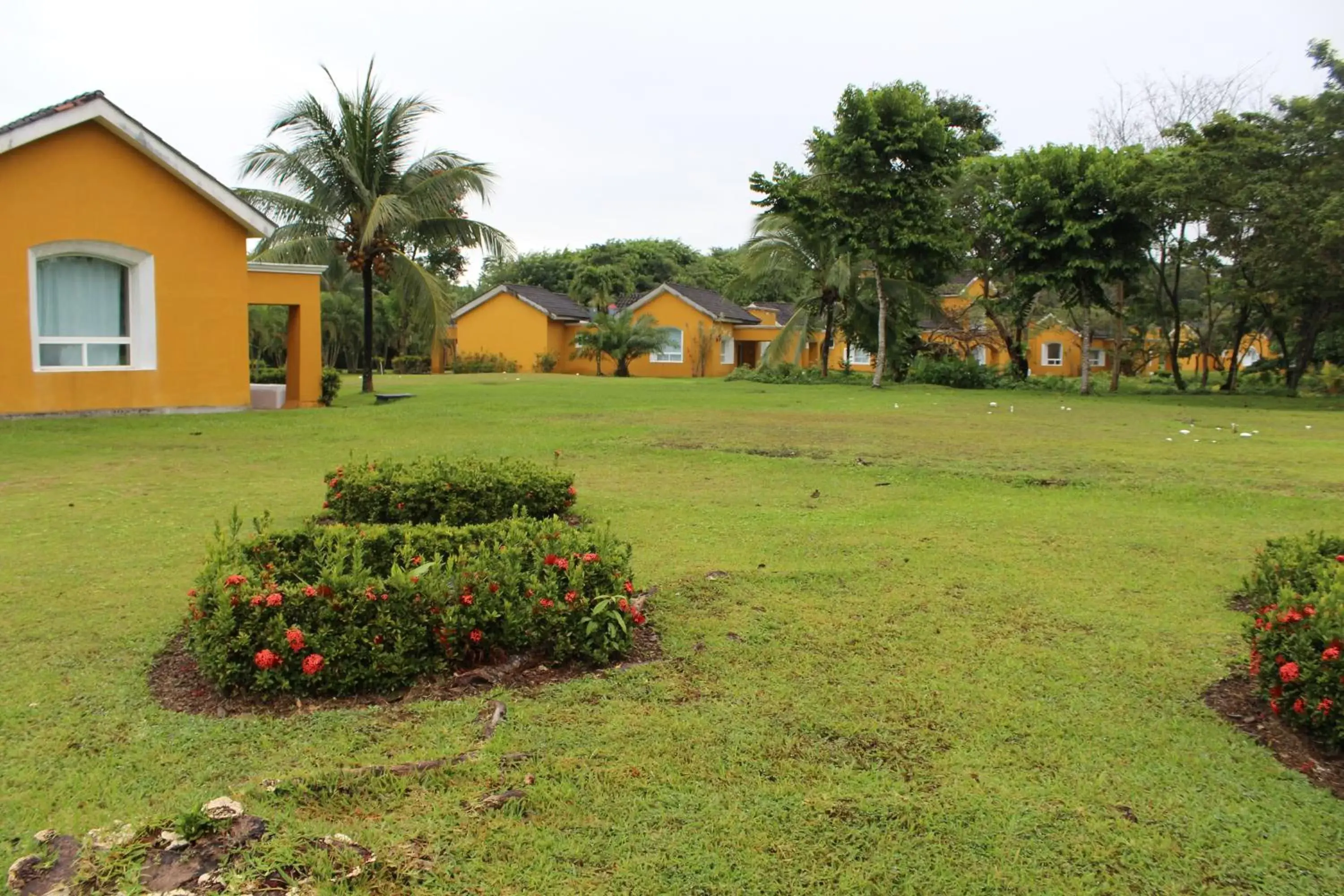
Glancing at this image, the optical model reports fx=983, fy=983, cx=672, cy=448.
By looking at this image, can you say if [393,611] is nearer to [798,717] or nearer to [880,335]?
[798,717]

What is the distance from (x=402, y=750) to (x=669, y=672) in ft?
4.13

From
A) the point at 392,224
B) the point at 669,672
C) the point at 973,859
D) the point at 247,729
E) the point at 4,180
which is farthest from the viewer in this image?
the point at 392,224

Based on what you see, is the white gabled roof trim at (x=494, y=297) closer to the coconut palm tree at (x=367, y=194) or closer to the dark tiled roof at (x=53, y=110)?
the coconut palm tree at (x=367, y=194)

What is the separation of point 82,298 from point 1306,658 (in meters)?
16.3

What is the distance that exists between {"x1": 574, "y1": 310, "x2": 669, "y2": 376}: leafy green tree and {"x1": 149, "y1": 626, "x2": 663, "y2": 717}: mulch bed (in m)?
34.4

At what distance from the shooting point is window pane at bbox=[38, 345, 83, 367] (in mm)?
14562

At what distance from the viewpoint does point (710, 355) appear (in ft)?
140

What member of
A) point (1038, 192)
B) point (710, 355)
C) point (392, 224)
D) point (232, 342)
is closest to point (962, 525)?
point (232, 342)

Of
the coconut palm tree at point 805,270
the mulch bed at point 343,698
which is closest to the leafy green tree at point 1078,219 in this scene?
the coconut palm tree at point 805,270

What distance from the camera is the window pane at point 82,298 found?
1452cm

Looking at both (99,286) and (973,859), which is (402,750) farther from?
(99,286)

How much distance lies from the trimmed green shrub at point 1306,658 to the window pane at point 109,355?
15959 mm

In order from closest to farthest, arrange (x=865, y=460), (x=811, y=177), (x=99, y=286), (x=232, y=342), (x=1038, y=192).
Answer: (x=865, y=460) < (x=99, y=286) < (x=232, y=342) < (x=1038, y=192) < (x=811, y=177)

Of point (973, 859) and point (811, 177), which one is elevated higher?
point (811, 177)
